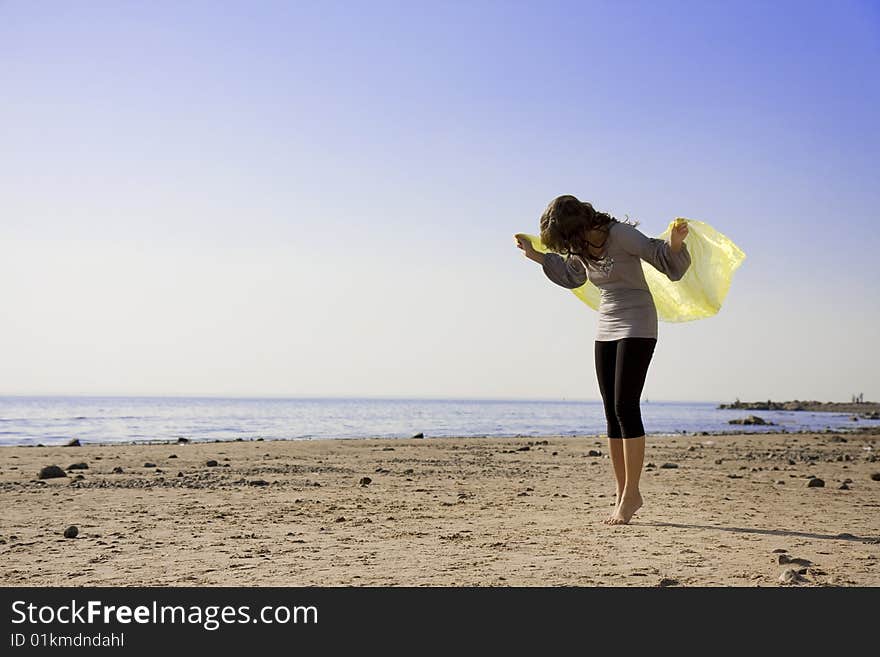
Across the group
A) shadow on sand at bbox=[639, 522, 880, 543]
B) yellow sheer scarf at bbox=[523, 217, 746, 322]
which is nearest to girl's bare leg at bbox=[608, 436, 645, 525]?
shadow on sand at bbox=[639, 522, 880, 543]

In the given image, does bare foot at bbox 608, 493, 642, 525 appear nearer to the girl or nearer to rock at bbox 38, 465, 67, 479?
the girl

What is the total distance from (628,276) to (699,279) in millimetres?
840

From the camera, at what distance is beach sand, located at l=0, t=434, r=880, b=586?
392 cm

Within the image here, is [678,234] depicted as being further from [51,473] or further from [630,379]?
[51,473]

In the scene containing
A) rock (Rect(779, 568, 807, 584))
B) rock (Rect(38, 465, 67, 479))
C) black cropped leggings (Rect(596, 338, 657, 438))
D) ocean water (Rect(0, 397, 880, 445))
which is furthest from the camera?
ocean water (Rect(0, 397, 880, 445))

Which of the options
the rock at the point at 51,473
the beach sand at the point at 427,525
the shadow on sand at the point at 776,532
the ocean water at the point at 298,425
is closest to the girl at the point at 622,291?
the shadow on sand at the point at 776,532

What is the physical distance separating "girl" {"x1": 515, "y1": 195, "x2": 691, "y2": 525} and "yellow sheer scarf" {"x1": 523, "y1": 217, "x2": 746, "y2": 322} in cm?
36

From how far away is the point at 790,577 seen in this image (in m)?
3.71

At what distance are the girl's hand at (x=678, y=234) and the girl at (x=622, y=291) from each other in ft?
0.05

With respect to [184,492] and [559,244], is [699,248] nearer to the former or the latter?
[559,244]

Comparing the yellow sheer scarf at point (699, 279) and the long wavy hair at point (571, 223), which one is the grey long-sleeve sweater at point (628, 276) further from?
the yellow sheer scarf at point (699, 279)

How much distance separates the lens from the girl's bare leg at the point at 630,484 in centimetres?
543

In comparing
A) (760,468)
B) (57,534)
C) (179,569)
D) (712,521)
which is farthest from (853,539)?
(760,468)
